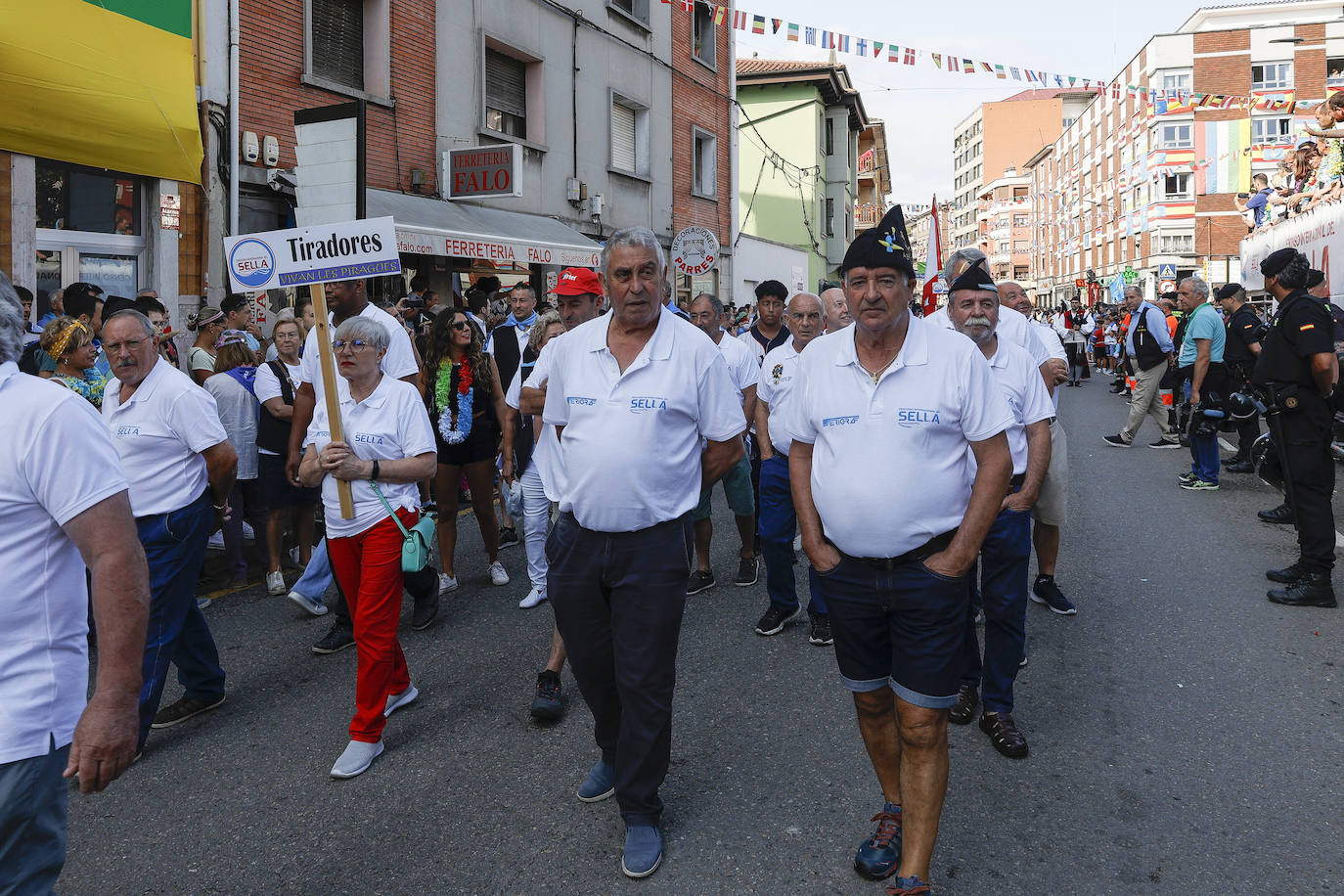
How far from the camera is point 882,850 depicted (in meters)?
3.12

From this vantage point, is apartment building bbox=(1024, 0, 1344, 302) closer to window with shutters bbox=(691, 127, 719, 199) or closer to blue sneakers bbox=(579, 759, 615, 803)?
window with shutters bbox=(691, 127, 719, 199)

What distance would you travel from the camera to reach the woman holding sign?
402cm

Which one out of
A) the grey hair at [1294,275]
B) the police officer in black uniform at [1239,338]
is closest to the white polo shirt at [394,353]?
the grey hair at [1294,275]

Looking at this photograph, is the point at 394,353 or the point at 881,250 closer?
the point at 881,250

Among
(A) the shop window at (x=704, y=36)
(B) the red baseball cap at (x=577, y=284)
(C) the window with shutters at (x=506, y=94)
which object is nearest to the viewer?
(B) the red baseball cap at (x=577, y=284)

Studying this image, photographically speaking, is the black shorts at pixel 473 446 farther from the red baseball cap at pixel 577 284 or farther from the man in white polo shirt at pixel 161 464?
the man in white polo shirt at pixel 161 464

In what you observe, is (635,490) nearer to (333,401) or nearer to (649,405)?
(649,405)

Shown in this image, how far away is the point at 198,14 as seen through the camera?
10703 mm

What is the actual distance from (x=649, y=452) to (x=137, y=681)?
1.60 meters

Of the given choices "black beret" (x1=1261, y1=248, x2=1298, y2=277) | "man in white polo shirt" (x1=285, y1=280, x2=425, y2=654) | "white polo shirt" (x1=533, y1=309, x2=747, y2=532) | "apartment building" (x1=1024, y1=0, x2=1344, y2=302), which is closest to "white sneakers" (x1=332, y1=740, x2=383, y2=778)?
"man in white polo shirt" (x1=285, y1=280, x2=425, y2=654)

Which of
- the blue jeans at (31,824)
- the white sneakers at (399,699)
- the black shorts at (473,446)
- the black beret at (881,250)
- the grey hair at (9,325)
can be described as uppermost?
the black beret at (881,250)

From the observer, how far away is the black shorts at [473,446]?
6.63 metres

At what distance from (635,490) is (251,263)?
350 centimetres

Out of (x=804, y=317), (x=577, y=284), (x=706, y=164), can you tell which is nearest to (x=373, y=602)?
(x=577, y=284)
